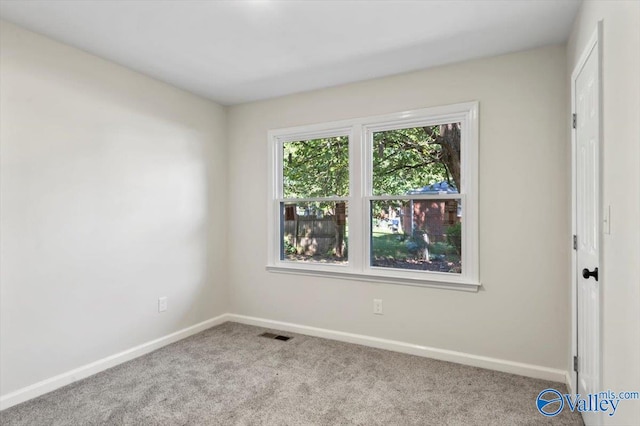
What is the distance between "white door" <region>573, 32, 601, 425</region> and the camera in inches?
67.3

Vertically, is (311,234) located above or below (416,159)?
below

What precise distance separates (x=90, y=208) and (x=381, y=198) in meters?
2.38

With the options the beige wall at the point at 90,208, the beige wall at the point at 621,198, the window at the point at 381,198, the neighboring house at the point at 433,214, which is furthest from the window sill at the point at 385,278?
the beige wall at the point at 621,198

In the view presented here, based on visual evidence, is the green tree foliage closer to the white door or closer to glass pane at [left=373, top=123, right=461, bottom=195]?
glass pane at [left=373, top=123, right=461, bottom=195]

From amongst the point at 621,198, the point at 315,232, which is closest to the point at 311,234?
the point at 315,232

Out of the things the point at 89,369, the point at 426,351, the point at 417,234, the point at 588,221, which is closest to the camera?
the point at 588,221

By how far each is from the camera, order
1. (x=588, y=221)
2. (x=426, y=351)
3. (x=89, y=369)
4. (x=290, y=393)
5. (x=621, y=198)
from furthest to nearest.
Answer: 1. (x=426, y=351)
2. (x=89, y=369)
3. (x=290, y=393)
4. (x=588, y=221)
5. (x=621, y=198)

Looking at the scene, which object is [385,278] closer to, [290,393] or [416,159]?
[416,159]

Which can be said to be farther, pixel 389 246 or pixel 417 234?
pixel 389 246

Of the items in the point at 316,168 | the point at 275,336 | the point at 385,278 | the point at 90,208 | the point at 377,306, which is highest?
the point at 316,168

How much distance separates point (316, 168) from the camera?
3.63 m

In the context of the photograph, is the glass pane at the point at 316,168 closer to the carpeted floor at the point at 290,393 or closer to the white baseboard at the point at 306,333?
the white baseboard at the point at 306,333

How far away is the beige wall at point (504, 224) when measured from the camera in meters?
2.55

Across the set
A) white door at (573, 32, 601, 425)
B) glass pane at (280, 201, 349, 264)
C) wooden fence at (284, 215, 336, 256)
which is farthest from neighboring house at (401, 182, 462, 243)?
white door at (573, 32, 601, 425)
